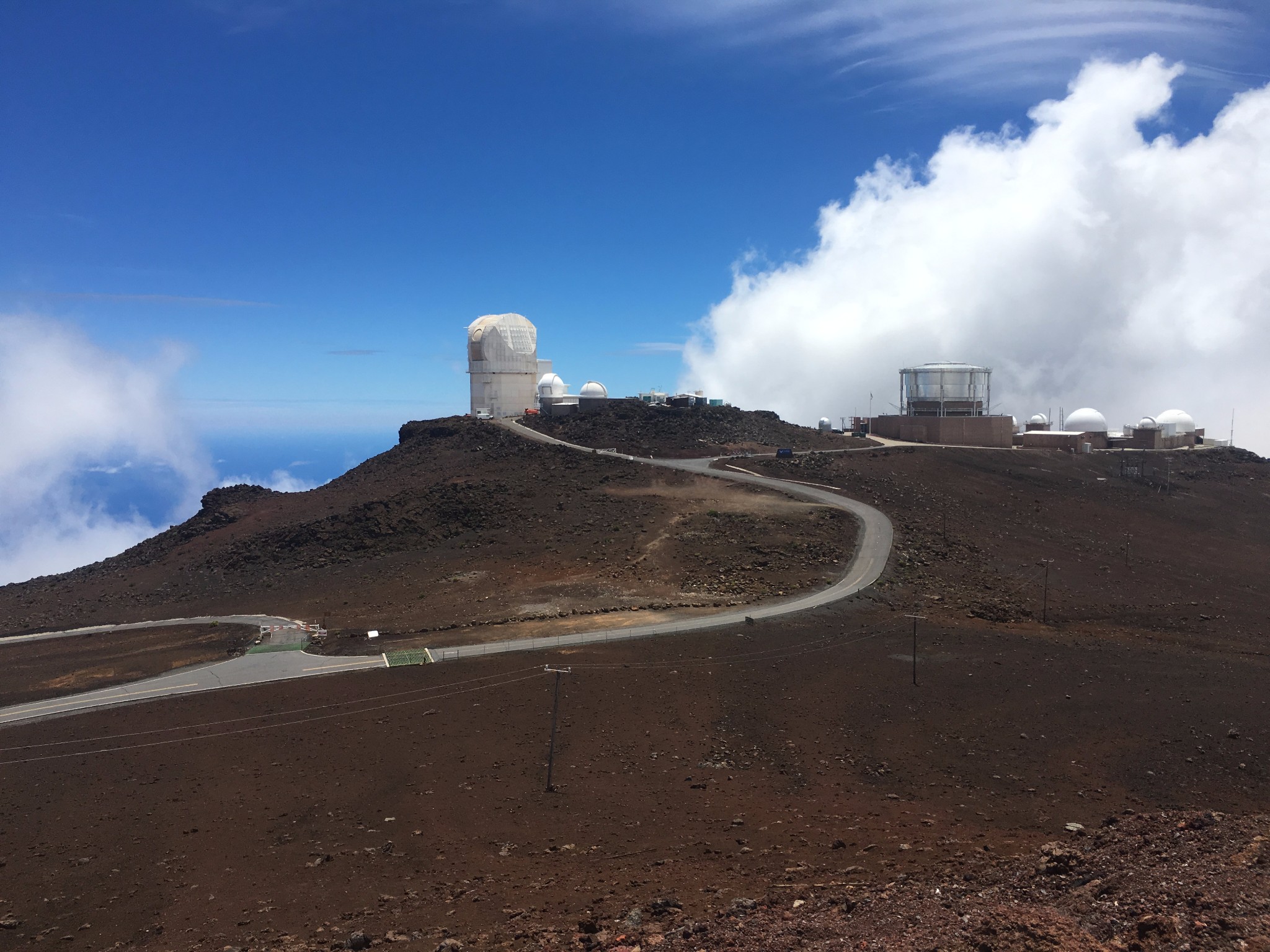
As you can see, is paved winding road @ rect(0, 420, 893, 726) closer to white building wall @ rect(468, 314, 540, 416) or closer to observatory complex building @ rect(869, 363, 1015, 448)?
observatory complex building @ rect(869, 363, 1015, 448)

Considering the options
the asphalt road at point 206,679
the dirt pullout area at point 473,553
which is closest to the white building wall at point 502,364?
the dirt pullout area at point 473,553

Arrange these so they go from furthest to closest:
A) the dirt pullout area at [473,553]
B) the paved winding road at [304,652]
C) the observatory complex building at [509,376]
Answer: the observatory complex building at [509,376] → the dirt pullout area at [473,553] → the paved winding road at [304,652]

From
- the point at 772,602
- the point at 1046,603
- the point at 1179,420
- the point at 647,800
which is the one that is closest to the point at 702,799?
the point at 647,800

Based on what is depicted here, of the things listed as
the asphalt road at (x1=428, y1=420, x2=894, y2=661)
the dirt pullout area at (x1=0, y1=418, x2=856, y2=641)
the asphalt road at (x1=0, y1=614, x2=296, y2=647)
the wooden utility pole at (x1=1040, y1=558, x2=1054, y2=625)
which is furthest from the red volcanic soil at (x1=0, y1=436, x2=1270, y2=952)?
the asphalt road at (x1=0, y1=614, x2=296, y2=647)

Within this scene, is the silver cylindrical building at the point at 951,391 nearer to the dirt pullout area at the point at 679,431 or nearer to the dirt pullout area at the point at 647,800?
the dirt pullout area at the point at 679,431

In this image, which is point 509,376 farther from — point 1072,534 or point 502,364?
point 1072,534

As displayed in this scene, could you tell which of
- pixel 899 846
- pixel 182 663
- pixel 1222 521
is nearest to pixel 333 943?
pixel 899 846

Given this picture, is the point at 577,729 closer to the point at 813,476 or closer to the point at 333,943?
the point at 333,943

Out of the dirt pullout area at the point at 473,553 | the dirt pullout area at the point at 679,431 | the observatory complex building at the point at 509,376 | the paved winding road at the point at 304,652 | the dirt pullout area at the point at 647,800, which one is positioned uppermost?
the observatory complex building at the point at 509,376
